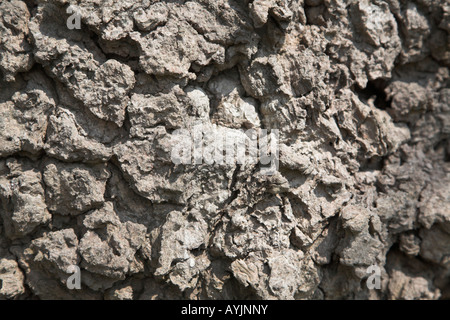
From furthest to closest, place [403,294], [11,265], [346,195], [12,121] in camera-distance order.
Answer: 1. [403,294]
2. [346,195]
3. [11,265]
4. [12,121]

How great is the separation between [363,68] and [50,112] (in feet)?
5.32

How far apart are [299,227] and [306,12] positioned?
1.12 m

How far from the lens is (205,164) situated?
183cm

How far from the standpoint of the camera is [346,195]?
6.72 ft

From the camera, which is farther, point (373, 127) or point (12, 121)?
point (373, 127)

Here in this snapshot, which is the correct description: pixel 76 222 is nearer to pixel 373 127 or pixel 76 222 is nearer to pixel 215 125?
pixel 215 125

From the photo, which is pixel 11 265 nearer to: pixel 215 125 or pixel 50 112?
pixel 50 112

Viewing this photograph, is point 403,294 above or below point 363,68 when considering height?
below

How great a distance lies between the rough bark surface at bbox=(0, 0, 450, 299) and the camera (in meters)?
1.74

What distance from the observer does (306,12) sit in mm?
1999

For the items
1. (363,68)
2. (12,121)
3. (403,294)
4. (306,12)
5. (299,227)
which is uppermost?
(306,12)

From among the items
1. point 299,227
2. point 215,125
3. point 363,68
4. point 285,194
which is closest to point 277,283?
point 299,227

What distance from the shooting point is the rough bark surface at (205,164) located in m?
1.74

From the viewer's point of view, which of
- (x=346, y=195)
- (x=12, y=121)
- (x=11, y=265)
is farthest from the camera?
(x=346, y=195)
